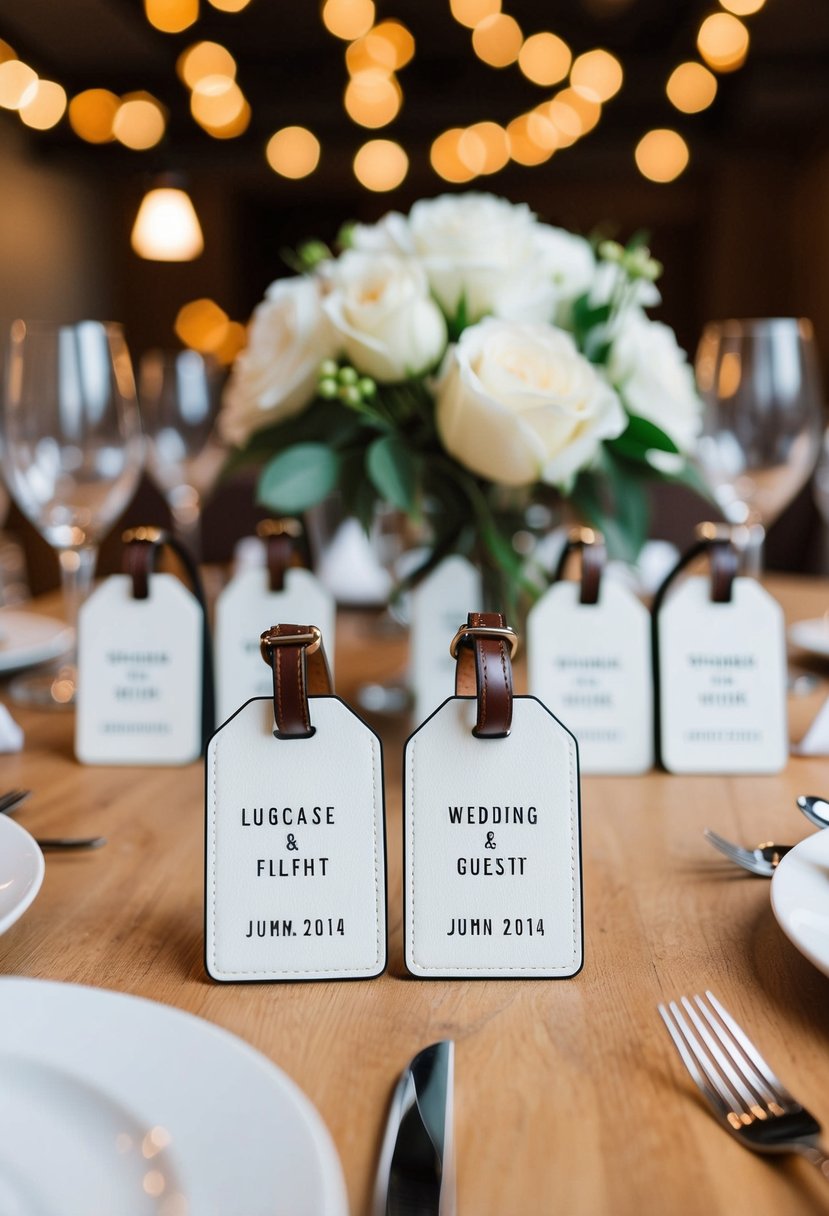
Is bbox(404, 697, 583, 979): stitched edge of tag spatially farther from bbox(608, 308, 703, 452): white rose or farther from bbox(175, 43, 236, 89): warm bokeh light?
bbox(175, 43, 236, 89): warm bokeh light

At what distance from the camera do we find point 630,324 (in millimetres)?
985

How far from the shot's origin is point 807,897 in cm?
55

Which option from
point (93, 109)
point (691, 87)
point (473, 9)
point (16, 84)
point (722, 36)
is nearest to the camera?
point (473, 9)

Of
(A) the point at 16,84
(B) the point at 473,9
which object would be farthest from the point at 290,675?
(A) the point at 16,84

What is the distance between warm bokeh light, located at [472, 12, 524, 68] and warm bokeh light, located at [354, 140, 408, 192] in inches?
36.4

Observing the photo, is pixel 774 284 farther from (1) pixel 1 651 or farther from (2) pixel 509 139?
(1) pixel 1 651

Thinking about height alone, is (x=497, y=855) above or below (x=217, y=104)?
below

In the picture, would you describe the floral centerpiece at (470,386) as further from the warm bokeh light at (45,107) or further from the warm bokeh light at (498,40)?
the warm bokeh light at (45,107)

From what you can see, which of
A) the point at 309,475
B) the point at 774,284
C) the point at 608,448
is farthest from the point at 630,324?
the point at 774,284

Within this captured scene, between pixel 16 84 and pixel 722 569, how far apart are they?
5522 mm

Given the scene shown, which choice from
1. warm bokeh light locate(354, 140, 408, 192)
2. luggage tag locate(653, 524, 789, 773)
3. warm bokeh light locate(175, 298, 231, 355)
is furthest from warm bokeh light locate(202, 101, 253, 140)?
luggage tag locate(653, 524, 789, 773)

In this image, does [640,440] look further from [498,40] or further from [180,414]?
[498,40]

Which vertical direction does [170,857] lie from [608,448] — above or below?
below

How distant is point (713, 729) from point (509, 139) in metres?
6.28
